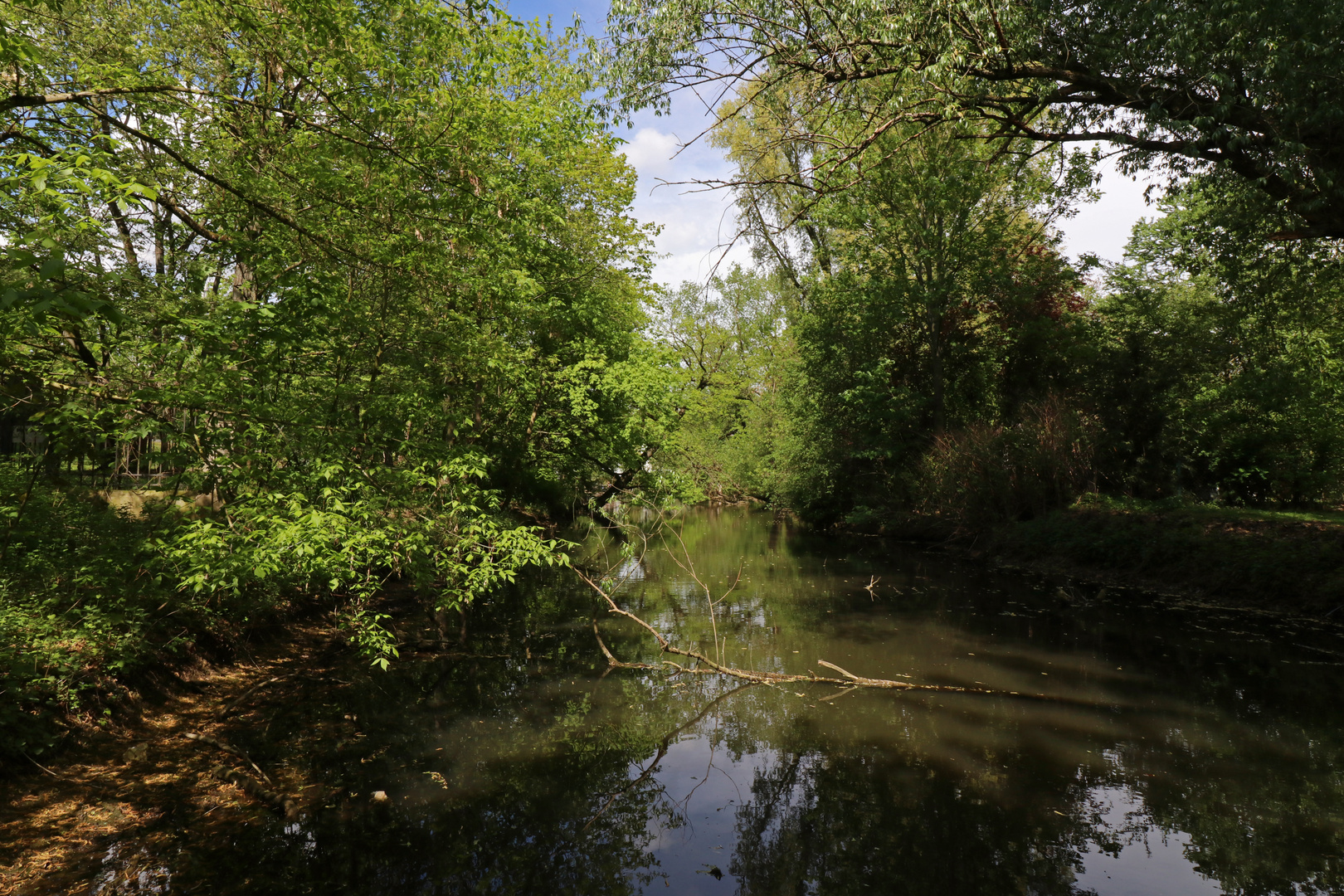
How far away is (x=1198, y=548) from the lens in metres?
13.1

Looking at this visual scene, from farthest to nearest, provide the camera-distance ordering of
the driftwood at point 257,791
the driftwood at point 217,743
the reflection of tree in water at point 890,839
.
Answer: the driftwood at point 217,743
the driftwood at point 257,791
the reflection of tree in water at point 890,839

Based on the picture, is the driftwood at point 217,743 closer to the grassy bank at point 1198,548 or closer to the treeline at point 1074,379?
the treeline at point 1074,379

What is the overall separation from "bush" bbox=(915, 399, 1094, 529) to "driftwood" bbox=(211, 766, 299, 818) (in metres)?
17.5

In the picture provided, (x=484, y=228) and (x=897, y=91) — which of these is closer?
(x=897, y=91)

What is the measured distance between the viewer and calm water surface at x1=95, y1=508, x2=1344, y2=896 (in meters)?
4.71

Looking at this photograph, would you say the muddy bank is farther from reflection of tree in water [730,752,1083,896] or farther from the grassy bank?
reflection of tree in water [730,752,1083,896]

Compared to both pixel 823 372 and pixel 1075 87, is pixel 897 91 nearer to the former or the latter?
pixel 1075 87

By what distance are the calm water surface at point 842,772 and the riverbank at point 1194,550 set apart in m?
0.94

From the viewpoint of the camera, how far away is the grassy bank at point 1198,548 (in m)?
11.2

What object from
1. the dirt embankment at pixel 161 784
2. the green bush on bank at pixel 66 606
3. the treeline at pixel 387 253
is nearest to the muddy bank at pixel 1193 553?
the treeline at pixel 387 253

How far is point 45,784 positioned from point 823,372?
22.4 m

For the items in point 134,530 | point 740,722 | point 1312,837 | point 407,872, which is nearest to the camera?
point 407,872

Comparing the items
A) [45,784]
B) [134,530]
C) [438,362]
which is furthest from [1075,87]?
[45,784]

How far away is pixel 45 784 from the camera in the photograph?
516cm
